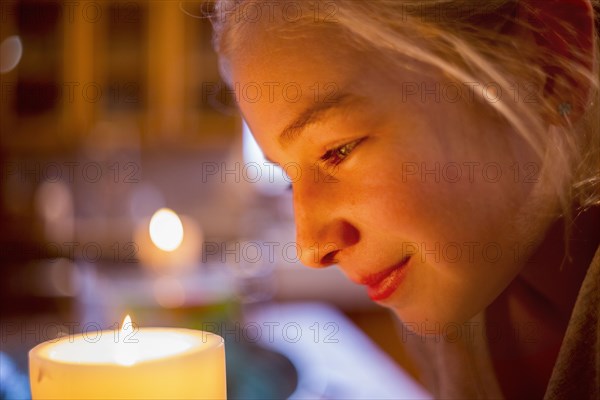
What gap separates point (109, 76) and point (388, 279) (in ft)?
9.41

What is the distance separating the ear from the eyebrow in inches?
A: 5.7

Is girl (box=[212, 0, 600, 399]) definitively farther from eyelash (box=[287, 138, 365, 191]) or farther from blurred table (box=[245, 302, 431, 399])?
blurred table (box=[245, 302, 431, 399])

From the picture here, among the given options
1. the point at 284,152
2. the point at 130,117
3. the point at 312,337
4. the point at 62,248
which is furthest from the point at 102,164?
the point at 284,152

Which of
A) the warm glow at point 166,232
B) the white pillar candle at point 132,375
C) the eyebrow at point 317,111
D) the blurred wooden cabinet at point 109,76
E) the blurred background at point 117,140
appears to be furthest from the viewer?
the blurred wooden cabinet at point 109,76

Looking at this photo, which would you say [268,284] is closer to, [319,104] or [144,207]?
Answer: [319,104]

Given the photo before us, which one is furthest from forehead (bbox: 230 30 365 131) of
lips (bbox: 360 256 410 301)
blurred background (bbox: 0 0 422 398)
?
blurred background (bbox: 0 0 422 398)

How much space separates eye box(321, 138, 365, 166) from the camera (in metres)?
0.46

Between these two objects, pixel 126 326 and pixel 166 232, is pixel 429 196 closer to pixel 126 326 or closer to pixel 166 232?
pixel 126 326

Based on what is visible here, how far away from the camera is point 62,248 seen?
9.07 feet

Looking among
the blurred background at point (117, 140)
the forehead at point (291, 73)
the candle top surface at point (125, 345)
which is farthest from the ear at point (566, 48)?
the blurred background at point (117, 140)

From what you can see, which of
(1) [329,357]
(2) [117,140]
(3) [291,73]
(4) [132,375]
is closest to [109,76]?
(2) [117,140]

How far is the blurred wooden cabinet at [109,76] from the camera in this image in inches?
118

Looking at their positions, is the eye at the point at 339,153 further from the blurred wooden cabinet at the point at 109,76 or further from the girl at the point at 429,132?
the blurred wooden cabinet at the point at 109,76

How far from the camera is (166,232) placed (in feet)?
2.93
